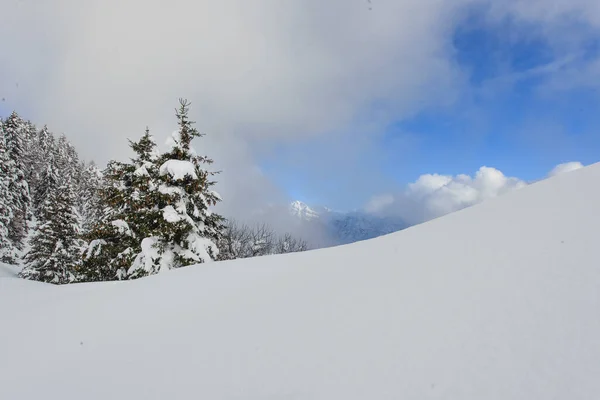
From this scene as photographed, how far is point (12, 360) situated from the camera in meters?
4.01

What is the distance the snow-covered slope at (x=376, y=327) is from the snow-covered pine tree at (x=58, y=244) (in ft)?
56.5

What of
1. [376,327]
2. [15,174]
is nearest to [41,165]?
[15,174]

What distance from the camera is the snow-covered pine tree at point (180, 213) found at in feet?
39.4

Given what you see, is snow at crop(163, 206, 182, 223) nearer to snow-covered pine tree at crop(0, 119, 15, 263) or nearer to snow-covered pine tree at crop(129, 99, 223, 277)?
snow-covered pine tree at crop(129, 99, 223, 277)

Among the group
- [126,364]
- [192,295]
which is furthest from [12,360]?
[192,295]

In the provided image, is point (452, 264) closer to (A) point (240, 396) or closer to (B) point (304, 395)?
(B) point (304, 395)

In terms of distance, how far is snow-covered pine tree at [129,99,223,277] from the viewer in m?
12.0

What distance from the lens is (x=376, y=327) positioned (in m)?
3.03

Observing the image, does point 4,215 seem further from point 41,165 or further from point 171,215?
point 41,165

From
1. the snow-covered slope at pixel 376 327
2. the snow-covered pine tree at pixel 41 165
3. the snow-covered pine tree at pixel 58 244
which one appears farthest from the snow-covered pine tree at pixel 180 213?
the snow-covered pine tree at pixel 41 165

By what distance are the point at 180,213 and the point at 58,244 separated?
14.1 metres

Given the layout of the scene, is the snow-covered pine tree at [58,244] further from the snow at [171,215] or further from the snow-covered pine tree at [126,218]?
the snow at [171,215]

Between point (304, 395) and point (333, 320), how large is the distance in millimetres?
1104

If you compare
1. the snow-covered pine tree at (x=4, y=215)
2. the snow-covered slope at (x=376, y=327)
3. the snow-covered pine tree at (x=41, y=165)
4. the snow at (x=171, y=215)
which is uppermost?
the snow-covered pine tree at (x=41, y=165)
